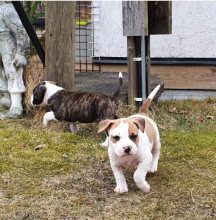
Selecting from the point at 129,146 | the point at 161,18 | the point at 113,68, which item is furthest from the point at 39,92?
the point at 113,68

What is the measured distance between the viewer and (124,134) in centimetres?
299

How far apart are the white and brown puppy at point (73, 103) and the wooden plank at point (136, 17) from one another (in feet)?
3.38

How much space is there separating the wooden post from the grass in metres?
0.76

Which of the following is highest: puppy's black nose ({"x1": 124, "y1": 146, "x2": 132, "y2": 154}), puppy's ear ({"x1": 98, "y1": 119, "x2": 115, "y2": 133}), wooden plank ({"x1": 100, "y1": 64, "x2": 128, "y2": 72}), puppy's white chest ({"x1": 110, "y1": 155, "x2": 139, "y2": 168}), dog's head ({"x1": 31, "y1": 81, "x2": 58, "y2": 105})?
wooden plank ({"x1": 100, "y1": 64, "x2": 128, "y2": 72})

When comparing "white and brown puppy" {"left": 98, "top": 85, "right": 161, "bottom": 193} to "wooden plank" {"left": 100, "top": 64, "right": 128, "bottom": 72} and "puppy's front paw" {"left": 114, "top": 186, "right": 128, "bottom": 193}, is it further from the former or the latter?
"wooden plank" {"left": 100, "top": 64, "right": 128, "bottom": 72}

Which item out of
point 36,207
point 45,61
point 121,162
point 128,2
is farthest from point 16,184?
point 128,2

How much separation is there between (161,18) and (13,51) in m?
2.51

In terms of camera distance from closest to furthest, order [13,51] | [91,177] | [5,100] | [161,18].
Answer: [91,177], [161,18], [13,51], [5,100]

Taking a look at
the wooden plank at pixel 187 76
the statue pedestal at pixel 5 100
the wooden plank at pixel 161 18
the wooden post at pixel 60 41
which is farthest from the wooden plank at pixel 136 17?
the statue pedestal at pixel 5 100

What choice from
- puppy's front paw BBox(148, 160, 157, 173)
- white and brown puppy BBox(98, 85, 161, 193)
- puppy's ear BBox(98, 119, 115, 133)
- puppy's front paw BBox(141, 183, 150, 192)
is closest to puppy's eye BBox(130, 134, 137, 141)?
white and brown puppy BBox(98, 85, 161, 193)

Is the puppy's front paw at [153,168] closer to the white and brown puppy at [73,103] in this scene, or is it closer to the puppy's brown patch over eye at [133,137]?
the puppy's brown patch over eye at [133,137]

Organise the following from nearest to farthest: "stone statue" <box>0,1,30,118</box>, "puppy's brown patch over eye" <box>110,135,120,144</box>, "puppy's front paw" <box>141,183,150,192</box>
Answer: "puppy's brown patch over eye" <box>110,135,120,144</box> < "puppy's front paw" <box>141,183,150,192</box> < "stone statue" <box>0,1,30,118</box>

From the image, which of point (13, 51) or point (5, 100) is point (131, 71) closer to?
point (13, 51)

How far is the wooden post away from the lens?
16.1ft
